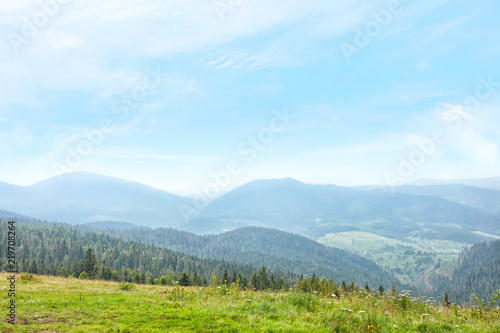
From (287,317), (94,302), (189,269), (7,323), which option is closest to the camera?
(7,323)

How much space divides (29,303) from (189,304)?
9376 millimetres

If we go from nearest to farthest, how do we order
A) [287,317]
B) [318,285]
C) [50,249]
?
[287,317], [318,285], [50,249]

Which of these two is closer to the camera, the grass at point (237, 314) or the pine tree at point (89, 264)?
the grass at point (237, 314)

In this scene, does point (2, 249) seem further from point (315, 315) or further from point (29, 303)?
point (315, 315)

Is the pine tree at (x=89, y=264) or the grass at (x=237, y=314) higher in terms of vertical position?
the grass at (x=237, y=314)

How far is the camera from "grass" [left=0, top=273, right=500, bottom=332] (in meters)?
13.4

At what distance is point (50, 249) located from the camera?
6407 inches

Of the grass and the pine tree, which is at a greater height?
the grass

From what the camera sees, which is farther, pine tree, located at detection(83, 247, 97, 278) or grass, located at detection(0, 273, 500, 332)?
pine tree, located at detection(83, 247, 97, 278)

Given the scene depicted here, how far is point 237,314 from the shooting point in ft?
49.1

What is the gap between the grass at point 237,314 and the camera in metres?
13.4

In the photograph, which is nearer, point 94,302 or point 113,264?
point 94,302

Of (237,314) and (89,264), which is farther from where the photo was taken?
(89,264)

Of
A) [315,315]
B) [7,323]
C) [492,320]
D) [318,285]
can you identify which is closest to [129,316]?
[7,323]
